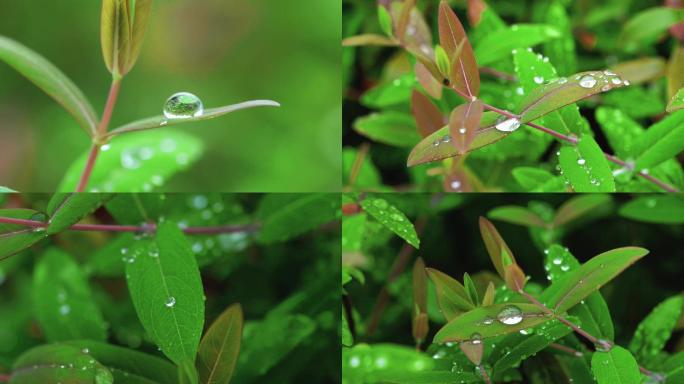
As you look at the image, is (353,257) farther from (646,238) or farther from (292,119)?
(292,119)

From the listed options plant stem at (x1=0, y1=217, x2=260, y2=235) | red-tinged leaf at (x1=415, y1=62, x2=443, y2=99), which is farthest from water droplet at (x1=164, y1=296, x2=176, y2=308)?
red-tinged leaf at (x1=415, y1=62, x2=443, y2=99)

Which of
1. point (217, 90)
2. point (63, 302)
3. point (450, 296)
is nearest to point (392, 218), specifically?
point (450, 296)

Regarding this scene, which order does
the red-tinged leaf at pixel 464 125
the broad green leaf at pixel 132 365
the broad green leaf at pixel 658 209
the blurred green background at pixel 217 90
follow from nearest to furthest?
the red-tinged leaf at pixel 464 125, the broad green leaf at pixel 132 365, the broad green leaf at pixel 658 209, the blurred green background at pixel 217 90

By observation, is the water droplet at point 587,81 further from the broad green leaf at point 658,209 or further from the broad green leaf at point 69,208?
the broad green leaf at point 69,208

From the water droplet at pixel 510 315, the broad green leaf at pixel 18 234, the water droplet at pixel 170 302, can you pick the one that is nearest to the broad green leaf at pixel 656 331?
the water droplet at pixel 510 315

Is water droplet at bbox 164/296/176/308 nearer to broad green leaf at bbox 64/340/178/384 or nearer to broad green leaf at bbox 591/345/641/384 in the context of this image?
broad green leaf at bbox 64/340/178/384

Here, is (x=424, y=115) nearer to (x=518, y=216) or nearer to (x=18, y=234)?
(x=518, y=216)
